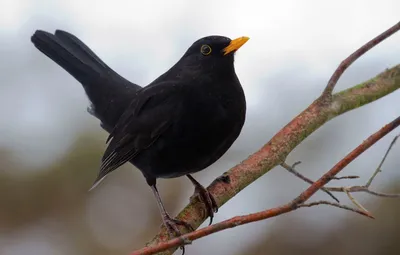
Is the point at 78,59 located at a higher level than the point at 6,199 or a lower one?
higher

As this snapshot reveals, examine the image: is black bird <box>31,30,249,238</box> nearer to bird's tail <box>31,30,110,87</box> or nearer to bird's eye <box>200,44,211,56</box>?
bird's eye <box>200,44,211,56</box>

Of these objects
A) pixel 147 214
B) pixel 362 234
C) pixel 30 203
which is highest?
pixel 30 203

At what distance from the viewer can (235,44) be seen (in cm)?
318

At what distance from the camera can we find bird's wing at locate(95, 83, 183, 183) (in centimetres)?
315

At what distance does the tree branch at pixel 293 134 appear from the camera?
2.91 metres

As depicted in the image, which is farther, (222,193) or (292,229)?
(292,229)

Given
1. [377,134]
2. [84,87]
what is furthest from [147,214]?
[377,134]

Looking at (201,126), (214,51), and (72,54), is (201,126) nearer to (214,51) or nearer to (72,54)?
(214,51)

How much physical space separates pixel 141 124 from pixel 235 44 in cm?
69

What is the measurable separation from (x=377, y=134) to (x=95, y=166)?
563cm

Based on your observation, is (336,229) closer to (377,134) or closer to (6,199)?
(6,199)

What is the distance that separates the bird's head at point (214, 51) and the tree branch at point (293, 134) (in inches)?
19.6

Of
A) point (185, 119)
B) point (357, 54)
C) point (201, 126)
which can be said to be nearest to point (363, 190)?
point (357, 54)

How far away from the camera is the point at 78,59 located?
13.3ft
